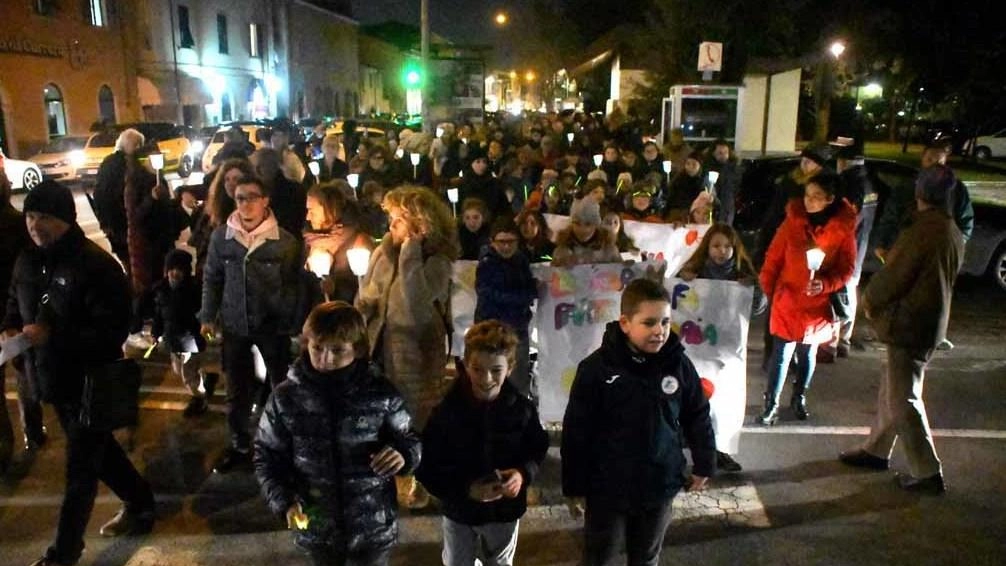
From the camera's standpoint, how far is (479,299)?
545cm

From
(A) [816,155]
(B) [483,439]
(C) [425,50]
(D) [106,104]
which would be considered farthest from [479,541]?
(D) [106,104]

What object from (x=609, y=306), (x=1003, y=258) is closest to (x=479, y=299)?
(x=609, y=306)

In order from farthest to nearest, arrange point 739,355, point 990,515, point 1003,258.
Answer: point 1003,258 → point 739,355 → point 990,515

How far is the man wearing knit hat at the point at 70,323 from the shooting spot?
420cm

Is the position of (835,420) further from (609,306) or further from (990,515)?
(609,306)

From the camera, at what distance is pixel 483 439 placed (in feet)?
11.2

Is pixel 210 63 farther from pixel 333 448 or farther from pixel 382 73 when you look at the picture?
pixel 333 448

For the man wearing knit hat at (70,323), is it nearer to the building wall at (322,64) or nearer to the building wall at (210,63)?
the building wall at (210,63)

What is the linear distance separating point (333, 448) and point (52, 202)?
2.11 metres

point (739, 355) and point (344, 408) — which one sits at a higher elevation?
point (344, 408)

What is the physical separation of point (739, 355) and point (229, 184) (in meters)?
3.57

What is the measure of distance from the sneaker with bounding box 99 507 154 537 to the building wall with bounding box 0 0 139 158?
97.0 feet

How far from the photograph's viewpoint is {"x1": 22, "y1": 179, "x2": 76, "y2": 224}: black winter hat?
4184 mm

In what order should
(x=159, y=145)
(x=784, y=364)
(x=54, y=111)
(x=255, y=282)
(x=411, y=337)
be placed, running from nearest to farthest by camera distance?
(x=411, y=337) → (x=255, y=282) → (x=784, y=364) → (x=159, y=145) → (x=54, y=111)
